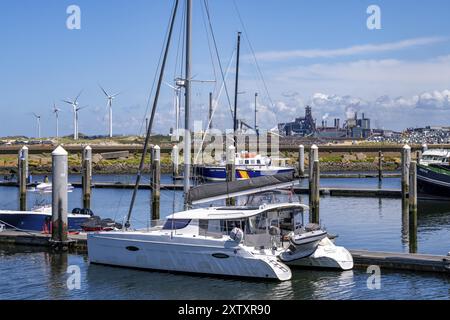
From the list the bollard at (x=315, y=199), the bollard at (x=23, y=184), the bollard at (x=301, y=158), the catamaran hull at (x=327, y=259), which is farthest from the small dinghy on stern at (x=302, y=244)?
the bollard at (x=301, y=158)

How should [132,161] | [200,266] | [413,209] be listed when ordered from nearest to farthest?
[200,266] → [413,209] → [132,161]

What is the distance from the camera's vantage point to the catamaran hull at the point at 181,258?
84.0ft

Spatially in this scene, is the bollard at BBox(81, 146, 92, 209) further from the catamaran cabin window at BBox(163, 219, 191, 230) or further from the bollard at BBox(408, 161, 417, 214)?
the catamaran cabin window at BBox(163, 219, 191, 230)

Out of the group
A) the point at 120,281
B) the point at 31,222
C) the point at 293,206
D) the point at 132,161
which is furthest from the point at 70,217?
the point at 132,161

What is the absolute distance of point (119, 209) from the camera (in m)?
51.5

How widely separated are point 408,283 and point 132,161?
9397 centimetres

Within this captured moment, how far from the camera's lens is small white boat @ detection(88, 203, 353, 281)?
25.7 m

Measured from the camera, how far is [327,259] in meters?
27.2

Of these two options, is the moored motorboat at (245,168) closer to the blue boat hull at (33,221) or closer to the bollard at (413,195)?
the bollard at (413,195)

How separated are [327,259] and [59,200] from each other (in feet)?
39.9

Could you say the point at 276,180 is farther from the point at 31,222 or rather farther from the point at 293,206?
the point at 31,222

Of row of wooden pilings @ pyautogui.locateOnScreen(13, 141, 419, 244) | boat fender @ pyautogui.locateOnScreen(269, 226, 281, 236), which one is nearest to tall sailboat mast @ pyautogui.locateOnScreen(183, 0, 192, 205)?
boat fender @ pyautogui.locateOnScreen(269, 226, 281, 236)

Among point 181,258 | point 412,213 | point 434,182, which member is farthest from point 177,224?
point 434,182

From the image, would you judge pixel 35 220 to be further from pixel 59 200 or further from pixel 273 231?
pixel 273 231
